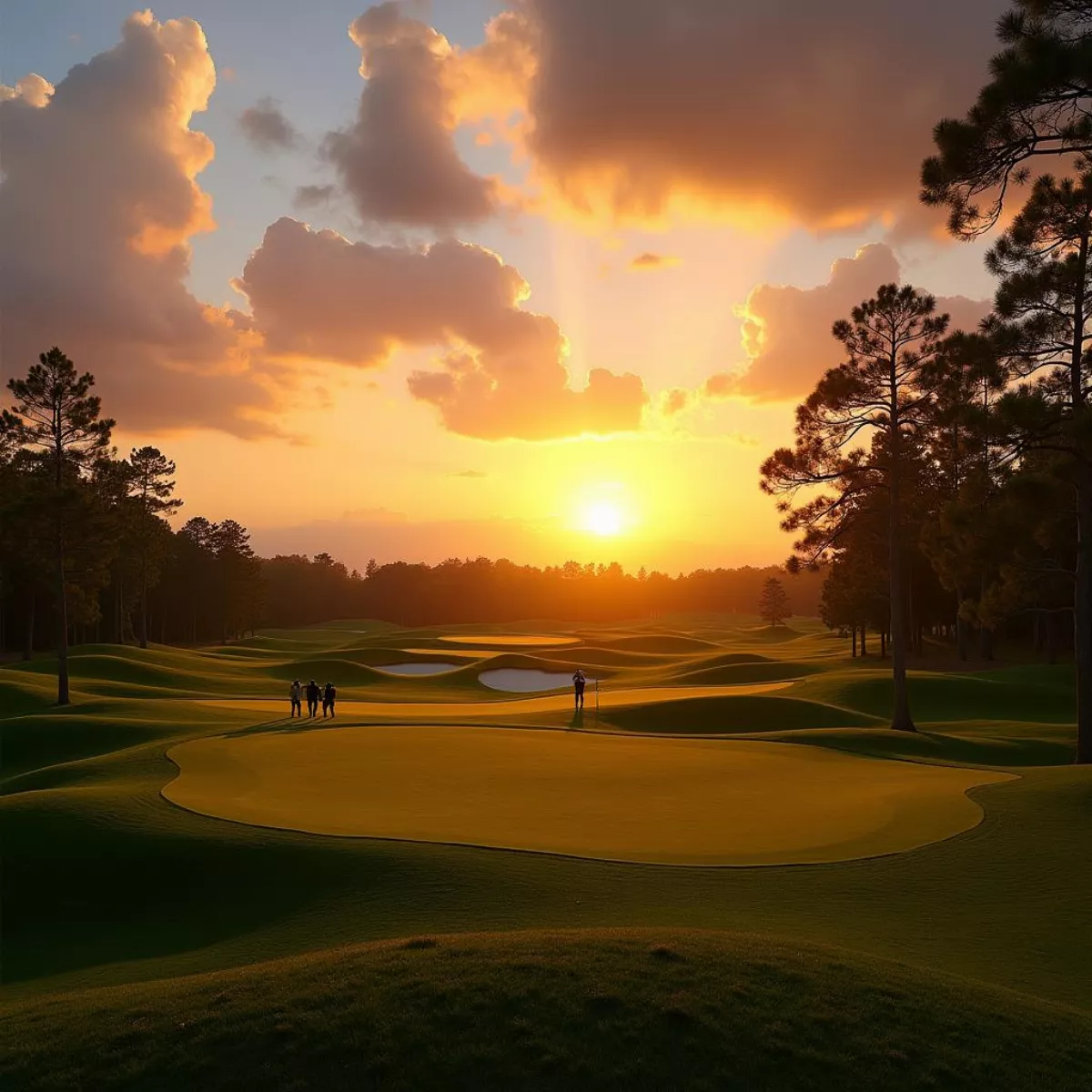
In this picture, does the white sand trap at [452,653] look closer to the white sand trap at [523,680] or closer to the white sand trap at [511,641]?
the white sand trap at [511,641]

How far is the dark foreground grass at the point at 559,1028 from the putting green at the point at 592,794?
5.39 m

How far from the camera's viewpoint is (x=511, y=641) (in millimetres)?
88500

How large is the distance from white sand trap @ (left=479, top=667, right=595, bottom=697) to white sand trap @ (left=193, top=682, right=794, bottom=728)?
582cm

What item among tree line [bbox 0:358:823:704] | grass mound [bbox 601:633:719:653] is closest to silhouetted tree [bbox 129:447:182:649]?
tree line [bbox 0:358:823:704]

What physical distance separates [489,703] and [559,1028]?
37.3 meters

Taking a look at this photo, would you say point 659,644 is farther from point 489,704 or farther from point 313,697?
point 313,697

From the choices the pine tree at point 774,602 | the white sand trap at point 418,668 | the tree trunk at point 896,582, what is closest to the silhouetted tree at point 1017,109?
the tree trunk at point 896,582

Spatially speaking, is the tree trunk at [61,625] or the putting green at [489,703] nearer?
the putting green at [489,703]

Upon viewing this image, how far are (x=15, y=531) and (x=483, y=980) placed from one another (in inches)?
1697

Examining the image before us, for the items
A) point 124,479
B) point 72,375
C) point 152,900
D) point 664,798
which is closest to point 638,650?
point 124,479

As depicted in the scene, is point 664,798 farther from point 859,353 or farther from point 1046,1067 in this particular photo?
point 859,353

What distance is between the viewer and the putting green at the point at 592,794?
15.1 m

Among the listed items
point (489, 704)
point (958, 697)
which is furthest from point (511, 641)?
point (958, 697)

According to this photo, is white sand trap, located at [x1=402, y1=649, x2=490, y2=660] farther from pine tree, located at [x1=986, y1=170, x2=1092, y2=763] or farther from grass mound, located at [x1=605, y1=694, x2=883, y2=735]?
pine tree, located at [x1=986, y1=170, x2=1092, y2=763]
